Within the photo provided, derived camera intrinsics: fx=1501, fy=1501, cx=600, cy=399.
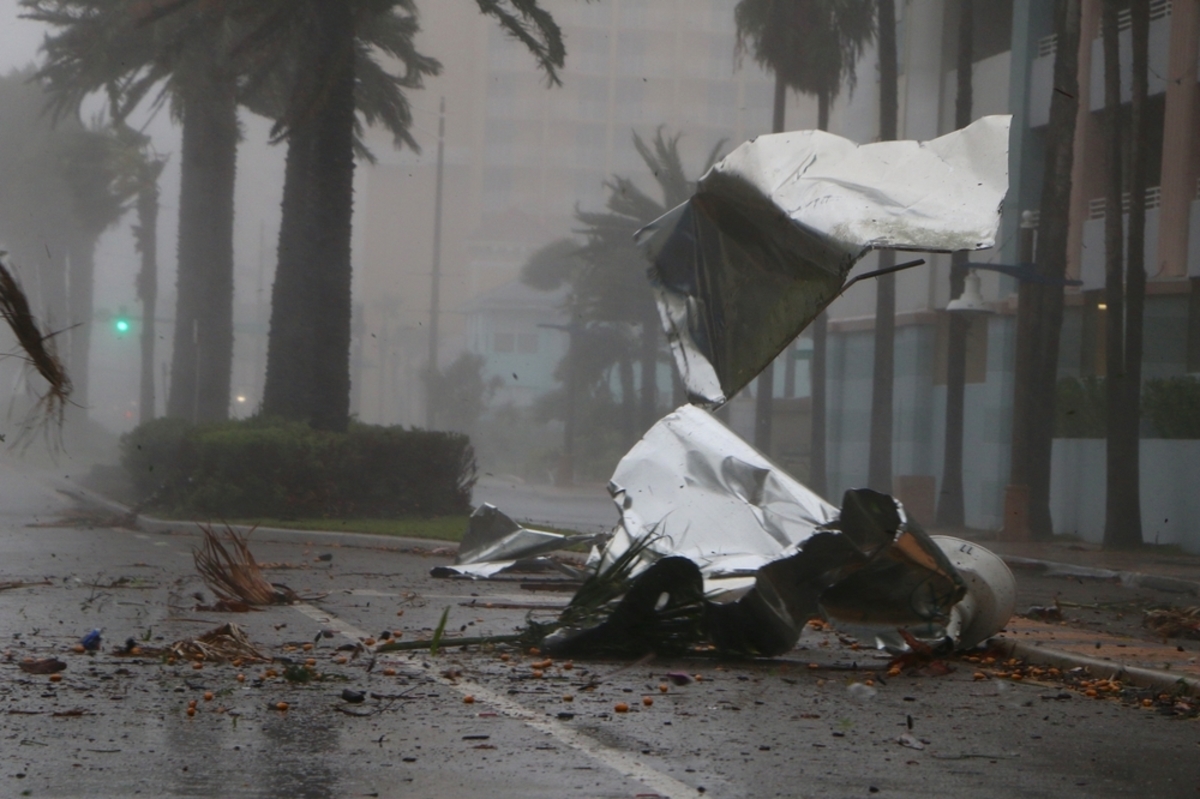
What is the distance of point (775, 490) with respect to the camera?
8.48 metres

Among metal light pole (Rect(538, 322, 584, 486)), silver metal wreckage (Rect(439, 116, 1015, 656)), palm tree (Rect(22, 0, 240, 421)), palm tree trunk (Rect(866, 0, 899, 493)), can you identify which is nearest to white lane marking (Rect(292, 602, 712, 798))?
silver metal wreckage (Rect(439, 116, 1015, 656))

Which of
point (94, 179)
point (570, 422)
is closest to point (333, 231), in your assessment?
point (94, 179)

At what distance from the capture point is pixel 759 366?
7.71 m

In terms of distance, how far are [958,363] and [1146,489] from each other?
487 centimetres

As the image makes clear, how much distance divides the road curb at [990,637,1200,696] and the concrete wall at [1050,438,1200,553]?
13.3 metres

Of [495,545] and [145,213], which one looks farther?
[145,213]

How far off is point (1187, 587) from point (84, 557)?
34.2 ft

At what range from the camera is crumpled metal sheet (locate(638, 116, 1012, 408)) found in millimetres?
6453

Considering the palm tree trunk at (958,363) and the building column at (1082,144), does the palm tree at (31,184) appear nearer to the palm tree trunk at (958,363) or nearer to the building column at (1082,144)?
the palm tree trunk at (958,363)

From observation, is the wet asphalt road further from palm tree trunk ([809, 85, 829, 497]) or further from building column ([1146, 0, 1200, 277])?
palm tree trunk ([809, 85, 829, 497])

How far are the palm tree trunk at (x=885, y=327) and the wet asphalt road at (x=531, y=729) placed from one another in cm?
2081

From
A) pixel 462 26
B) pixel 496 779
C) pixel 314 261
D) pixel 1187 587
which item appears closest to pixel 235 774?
pixel 496 779

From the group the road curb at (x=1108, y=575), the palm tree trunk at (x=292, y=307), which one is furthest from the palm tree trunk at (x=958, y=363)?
the palm tree trunk at (x=292, y=307)

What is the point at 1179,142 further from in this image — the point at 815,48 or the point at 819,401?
the point at 819,401
